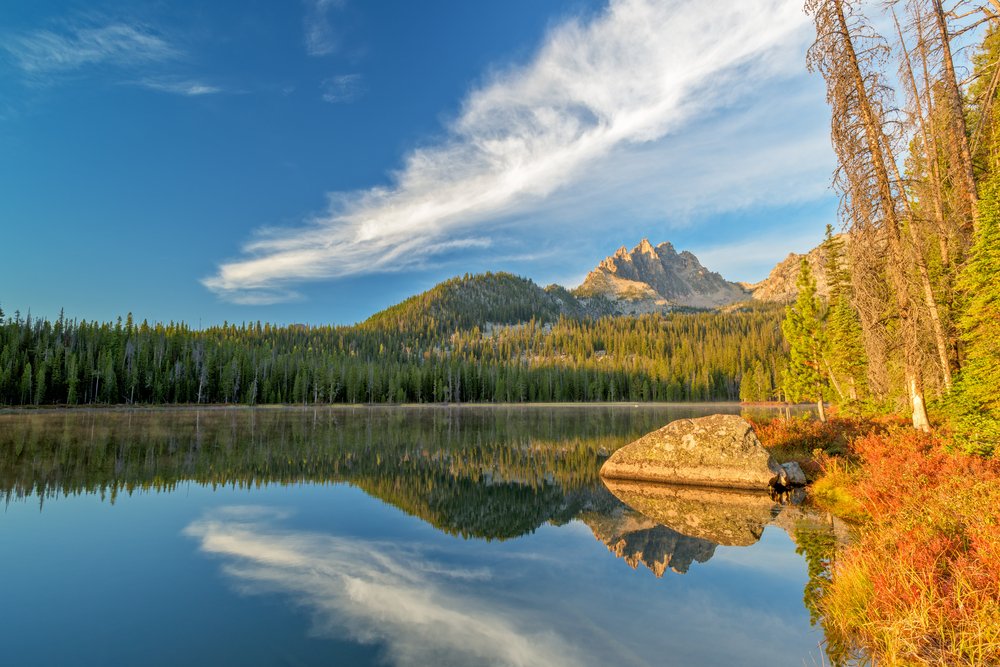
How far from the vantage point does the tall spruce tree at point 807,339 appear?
45219mm

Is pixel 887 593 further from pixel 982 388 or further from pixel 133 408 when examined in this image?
pixel 133 408

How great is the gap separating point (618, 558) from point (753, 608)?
3464 millimetres

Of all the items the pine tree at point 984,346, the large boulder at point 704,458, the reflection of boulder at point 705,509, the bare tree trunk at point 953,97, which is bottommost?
the reflection of boulder at point 705,509

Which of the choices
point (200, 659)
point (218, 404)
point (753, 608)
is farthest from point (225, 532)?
point (218, 404)

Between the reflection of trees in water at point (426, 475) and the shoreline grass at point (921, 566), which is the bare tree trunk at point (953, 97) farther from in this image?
the reflection of trees in water at point (426, 475)

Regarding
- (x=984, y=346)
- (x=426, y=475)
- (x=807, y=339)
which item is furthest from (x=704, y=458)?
(x=807, y=339)

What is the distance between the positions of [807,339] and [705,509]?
121 ft

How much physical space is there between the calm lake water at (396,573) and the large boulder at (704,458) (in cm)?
159

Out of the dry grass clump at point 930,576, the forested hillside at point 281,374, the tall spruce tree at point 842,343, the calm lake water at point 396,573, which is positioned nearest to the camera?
the dry grass clump at point 930,576

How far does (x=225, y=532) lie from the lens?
47.0ft

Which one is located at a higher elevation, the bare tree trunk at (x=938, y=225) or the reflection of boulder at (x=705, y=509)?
the bare tree trunk at (x=938, y=225)

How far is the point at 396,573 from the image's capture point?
441 inches

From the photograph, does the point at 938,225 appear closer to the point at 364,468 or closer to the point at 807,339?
the point at 364,468

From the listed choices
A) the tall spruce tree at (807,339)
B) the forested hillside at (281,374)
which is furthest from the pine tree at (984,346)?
the forested hillside at (281,374)
